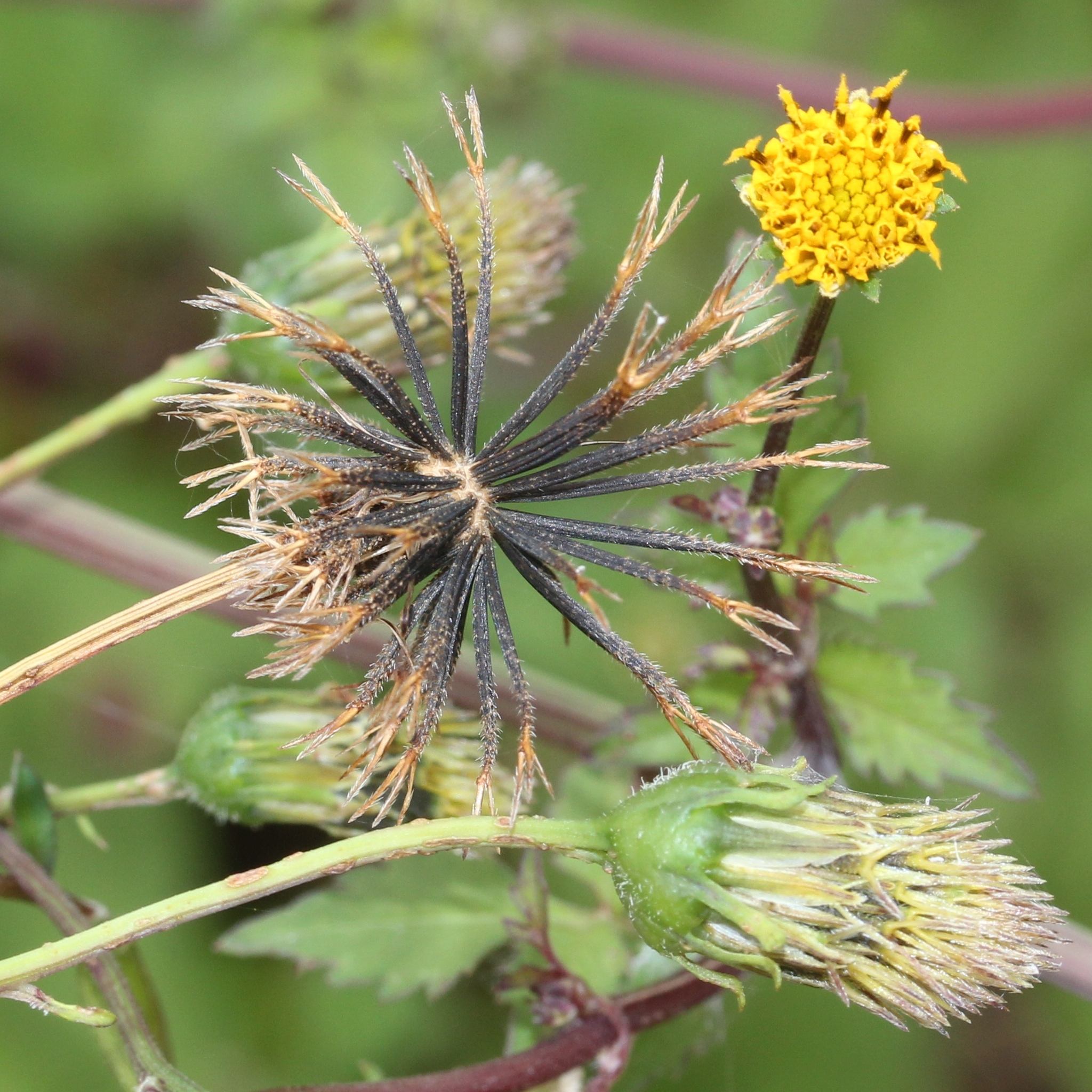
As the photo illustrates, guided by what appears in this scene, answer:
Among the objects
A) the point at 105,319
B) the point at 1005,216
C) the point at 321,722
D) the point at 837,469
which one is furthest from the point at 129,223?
the point at 1005,216

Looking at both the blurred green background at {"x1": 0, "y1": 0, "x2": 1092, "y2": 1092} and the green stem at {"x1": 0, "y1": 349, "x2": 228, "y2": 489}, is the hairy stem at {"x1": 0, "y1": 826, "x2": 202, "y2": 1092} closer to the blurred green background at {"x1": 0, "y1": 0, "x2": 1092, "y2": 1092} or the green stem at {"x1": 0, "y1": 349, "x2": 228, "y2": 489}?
the green stem at {"x1": 0, "y1": 349, "x2": 228, "y2": 489}

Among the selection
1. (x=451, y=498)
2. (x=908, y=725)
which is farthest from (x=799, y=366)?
Answer: (x=908, y=725)

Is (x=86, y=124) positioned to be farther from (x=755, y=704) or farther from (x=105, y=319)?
(x=755, y=704)

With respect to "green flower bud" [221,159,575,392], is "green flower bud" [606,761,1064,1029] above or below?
below

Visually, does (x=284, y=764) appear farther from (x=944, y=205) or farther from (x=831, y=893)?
(x=944, y=205)

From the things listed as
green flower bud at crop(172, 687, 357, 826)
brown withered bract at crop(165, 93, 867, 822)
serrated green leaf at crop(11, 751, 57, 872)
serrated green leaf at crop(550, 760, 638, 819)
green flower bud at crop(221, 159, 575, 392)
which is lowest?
serrated green leaf at crop(11, 751, 57, 872)

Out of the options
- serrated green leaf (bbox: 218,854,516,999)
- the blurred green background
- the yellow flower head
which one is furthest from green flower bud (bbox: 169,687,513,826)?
the blurred green background

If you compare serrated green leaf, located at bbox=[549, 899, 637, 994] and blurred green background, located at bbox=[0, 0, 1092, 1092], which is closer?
serrated green leaf, located at bbox=[549, 899, 637, 994]
